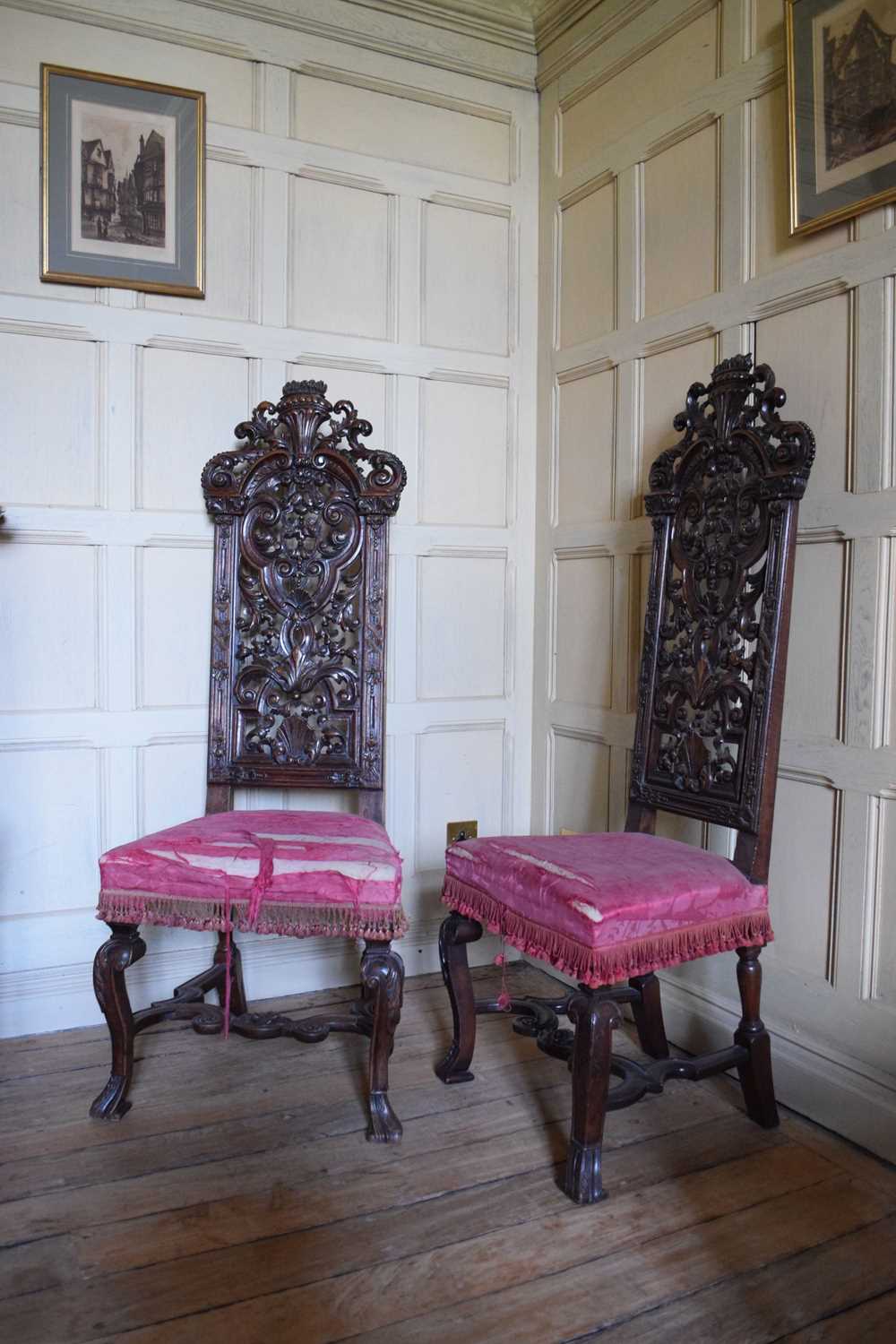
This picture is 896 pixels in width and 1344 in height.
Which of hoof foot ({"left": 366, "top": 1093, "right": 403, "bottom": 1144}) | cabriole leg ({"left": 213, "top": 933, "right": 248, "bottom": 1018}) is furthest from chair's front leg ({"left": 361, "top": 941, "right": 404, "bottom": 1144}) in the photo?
cabriole leg ({"left": 213, "top": 933, "right": 248, "bottom": 1018})

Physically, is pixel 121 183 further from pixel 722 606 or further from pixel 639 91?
pixel 722 606

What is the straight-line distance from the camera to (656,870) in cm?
180

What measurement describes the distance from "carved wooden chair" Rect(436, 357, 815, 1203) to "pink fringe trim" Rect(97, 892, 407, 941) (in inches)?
9.2

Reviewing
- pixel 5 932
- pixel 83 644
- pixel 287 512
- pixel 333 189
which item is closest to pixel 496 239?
pixel 333 189

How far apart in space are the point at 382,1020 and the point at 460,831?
3.31 feet

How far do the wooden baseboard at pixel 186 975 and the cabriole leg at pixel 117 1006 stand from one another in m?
0.49

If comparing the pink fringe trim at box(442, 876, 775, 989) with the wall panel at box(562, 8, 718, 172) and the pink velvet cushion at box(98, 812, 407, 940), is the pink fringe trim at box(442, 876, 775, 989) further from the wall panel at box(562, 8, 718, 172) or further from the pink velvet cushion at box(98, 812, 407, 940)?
the wall panel at box(562, 8, 718, 172)


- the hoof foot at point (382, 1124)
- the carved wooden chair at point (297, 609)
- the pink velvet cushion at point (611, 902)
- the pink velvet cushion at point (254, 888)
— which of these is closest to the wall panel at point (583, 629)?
the carved wooden chair at point (297, 609)

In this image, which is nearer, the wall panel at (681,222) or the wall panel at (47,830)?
the wall panel at (681,222)

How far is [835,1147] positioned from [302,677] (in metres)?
1.55

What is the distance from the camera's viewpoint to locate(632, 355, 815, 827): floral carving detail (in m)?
1.95

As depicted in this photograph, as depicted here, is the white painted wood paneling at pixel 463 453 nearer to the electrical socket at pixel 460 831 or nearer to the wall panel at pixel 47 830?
the electrical socket at pixel 460 831

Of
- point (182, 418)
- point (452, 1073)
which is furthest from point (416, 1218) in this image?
point (182, 418)

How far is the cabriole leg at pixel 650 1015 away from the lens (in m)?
2.23
